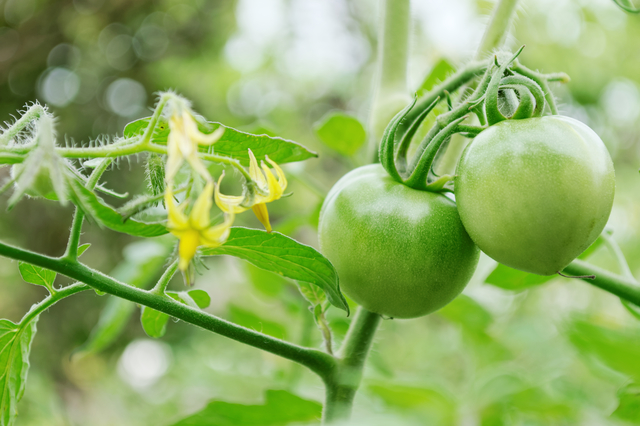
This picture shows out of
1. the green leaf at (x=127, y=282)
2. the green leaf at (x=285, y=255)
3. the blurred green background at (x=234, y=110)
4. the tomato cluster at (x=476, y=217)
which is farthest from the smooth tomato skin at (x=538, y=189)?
the blurred green background at (x=234, y=110)

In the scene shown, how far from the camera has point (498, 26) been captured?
0.56 m

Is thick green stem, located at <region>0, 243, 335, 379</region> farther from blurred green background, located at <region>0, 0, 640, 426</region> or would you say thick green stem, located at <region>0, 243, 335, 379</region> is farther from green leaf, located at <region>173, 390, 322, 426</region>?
blurred green background, located at <region>0, 0, 640, 426</region>

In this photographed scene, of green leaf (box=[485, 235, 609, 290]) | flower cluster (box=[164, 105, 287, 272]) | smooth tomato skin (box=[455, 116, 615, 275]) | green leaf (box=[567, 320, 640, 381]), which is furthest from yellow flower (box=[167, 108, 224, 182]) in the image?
green leaf (box=[567, 320, 640, 381])

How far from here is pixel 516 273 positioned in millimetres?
594

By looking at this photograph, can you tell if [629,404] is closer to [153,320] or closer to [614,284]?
[614,284]

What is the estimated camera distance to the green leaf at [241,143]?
370 millimetres

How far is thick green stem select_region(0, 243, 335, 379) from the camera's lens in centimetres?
31

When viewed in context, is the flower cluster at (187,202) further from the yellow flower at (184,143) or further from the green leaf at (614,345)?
the green leaf at (614,345)

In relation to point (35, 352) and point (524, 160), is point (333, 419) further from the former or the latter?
point (35, 352)

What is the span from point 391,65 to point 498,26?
5.0 inches

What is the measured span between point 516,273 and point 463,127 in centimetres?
27

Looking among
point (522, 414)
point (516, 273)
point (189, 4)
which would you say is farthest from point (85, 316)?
point (516, 273)

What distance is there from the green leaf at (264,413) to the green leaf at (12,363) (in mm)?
168

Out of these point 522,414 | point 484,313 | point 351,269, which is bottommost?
point 522,414
